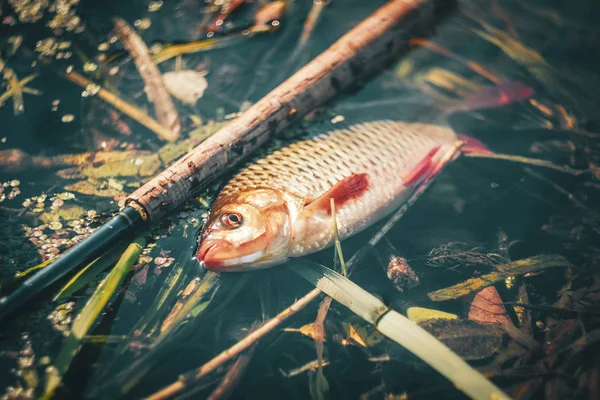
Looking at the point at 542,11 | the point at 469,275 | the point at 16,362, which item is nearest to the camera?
the point at 16,362

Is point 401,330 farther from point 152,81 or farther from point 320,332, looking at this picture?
point 152,81

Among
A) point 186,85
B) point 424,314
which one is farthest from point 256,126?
point 424,314

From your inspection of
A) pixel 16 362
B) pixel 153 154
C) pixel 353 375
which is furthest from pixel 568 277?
pixel 16 362

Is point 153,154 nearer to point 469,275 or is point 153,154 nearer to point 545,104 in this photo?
point 469,275

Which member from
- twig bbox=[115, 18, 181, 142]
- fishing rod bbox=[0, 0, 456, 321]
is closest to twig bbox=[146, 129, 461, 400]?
fishing rod bbox=[0, 0, 456, 321]

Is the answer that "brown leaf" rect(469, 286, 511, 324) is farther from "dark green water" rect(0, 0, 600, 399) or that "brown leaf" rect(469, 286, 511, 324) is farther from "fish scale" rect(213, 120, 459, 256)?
"fish scale" rect(213, 120, 459, 256)
